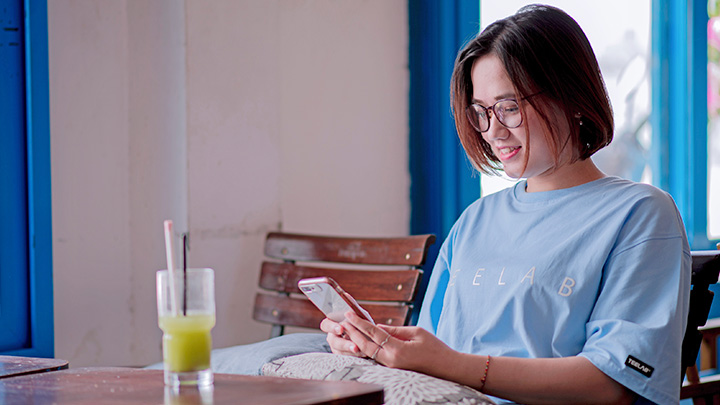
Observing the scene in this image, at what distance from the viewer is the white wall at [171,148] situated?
7.18ft

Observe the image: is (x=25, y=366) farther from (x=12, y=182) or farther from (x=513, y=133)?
(x=513, y=133)

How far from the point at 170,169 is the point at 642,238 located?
4.90 ft

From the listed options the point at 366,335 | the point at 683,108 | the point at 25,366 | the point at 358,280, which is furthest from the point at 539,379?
the point at 683,108

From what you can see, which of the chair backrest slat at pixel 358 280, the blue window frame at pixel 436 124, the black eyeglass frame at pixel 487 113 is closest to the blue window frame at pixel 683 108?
the blue window frame at pixel 436 124

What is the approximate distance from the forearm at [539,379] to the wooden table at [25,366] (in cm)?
67

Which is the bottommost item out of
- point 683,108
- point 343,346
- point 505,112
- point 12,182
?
point 343,346

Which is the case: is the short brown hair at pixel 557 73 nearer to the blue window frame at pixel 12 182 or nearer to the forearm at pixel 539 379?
the forearm at pixel 539 379

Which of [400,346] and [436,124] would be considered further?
[436,124]

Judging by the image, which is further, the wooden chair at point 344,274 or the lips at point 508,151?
the wooden chair at point 344,274

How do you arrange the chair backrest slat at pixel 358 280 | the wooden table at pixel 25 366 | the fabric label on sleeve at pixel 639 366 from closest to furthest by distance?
the fabric label on sleeve at pixel 639 366, the wooden table at pixel 25 366, the chair backrest slat at pixel 358 280

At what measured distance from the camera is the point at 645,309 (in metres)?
1.19

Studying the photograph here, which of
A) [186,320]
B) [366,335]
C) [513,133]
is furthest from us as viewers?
[513,133]

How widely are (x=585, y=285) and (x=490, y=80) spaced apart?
0.41 m

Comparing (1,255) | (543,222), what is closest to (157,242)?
(1,255)
